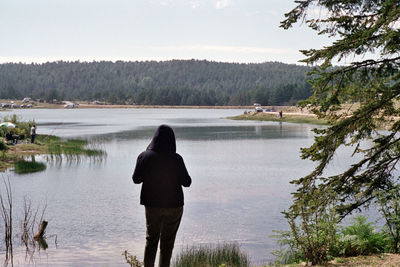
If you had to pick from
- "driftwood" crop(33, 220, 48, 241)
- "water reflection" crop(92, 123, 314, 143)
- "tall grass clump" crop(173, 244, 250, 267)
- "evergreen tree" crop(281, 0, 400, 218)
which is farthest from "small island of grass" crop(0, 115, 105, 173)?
"evergreen tree" crop(281, 0, 400, 218)

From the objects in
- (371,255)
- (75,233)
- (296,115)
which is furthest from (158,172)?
(296,115)

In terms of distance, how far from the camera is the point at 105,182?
26.8 metres

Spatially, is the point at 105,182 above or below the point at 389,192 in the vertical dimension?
below

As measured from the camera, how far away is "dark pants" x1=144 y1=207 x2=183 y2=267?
23.0 feet

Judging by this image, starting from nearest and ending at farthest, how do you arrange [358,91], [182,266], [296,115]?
[358,91] → [182,266] → [296,115]

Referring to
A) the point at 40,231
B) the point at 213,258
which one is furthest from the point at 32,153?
the point at 213,258

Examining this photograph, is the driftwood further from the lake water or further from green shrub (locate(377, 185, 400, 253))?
green shrub (locate(377, 185, 400, 253))

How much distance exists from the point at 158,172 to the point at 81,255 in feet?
25.5

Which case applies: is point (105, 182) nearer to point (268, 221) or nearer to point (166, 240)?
point (268, 221)

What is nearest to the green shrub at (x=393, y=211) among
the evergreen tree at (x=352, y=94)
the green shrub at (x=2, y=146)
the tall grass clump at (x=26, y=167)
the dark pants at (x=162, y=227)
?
the evergreen tree at (x=352, y=94)

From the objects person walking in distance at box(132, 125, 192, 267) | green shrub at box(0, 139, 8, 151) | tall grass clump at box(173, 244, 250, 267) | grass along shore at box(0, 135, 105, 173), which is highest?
person walking in distance at box(132, 125, 192, 267)

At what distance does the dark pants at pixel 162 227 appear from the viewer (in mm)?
7004

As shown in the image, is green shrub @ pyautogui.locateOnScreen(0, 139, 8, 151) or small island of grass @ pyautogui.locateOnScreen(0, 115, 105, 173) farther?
green shrub @ pyautogui.locateOnScreen(0, 139, 8, 151)

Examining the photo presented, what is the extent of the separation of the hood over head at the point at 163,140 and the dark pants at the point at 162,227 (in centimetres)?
81
